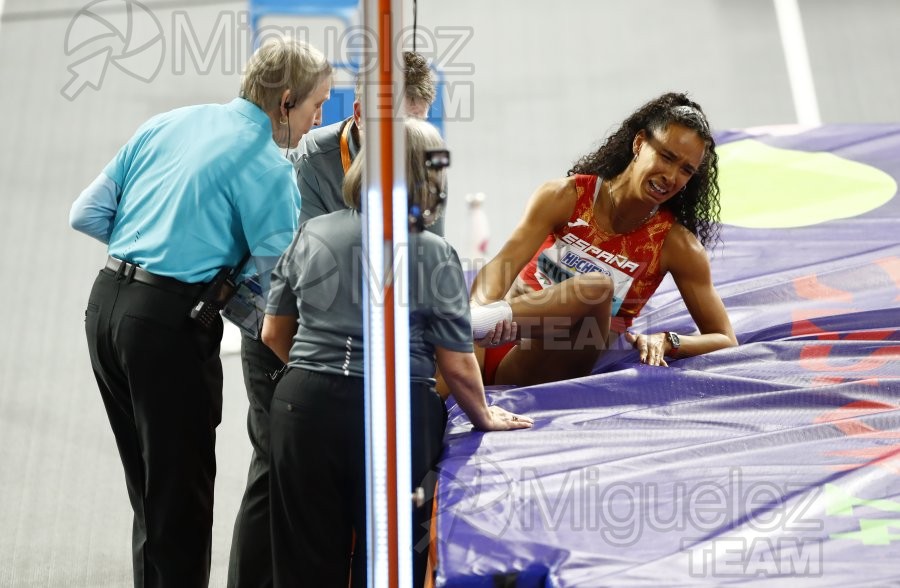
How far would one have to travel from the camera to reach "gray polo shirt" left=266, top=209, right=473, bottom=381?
6.15 ft

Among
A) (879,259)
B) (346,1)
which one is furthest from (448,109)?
(879,259)

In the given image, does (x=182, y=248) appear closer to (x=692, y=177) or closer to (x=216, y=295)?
(x=216, y=295)

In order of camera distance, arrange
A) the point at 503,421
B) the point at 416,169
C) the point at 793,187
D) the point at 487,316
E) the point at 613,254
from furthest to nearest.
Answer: the point at 793,187, the point at 613,254, the point at 487,316, the point at 503,421, the point at 416,169

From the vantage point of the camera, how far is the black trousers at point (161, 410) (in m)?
2.21

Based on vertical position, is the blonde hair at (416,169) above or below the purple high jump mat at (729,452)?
above

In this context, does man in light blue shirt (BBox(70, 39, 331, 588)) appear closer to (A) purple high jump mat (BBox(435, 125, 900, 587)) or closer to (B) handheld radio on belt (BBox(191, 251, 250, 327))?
(B) handheld radio on belt (BBox(191, 251, 250, 327))

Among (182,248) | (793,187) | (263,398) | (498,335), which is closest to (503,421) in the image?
(498,335)

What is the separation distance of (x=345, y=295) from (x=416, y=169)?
0.27 meters

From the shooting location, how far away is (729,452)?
2.21 metres

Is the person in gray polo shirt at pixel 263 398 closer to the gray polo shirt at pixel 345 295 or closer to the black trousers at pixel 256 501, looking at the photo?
the black trousers at pixel 256 501

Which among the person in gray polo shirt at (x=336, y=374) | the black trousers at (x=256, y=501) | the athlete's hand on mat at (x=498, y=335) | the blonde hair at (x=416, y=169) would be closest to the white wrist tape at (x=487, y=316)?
the athlete's hand on mat at (x=498, y=335)

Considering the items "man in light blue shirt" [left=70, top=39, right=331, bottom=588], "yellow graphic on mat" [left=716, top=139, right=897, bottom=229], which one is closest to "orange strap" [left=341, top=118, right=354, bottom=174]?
"man in light blue shirt" [left=70, top=39, right=331, bottom=588]

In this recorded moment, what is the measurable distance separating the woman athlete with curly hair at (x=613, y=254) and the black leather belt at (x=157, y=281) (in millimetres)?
722

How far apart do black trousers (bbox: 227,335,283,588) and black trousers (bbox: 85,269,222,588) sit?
8cm
